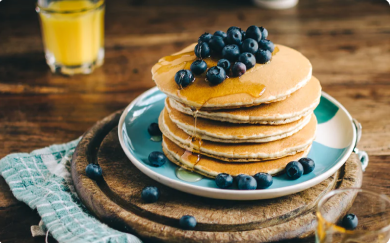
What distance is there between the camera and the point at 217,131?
1549 mm

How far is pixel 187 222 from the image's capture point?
1409mm

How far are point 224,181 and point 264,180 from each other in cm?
14

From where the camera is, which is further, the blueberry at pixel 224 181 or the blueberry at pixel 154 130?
the blueberry at pixel 154 130

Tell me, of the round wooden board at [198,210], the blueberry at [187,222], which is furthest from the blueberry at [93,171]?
the blueberry at [187,222]

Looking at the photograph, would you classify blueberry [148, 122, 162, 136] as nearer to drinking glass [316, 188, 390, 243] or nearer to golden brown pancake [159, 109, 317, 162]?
golden brown pancake [159, 109, 317, 162]

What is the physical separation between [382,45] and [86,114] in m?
2.23

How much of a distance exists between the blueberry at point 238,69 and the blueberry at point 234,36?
118mm

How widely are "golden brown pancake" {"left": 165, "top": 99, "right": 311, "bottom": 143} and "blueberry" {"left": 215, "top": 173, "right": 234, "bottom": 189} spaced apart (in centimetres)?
13

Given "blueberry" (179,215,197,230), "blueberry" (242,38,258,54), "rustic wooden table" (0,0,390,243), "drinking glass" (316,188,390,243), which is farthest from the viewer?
"rustic wooden table" (0,0,390,243)

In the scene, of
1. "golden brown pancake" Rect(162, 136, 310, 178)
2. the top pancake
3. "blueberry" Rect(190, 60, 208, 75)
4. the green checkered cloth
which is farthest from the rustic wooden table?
"blueberry" Rect(190, 60, 208, 75)

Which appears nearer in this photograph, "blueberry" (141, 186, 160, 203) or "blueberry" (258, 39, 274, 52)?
"blueberry" (141, 186, 160, 203)

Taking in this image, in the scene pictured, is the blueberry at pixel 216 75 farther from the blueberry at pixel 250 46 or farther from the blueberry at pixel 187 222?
the blueberry at pixel 187 222

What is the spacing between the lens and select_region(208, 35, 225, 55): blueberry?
1.64m

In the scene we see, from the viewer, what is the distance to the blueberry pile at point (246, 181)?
4.87 feet
